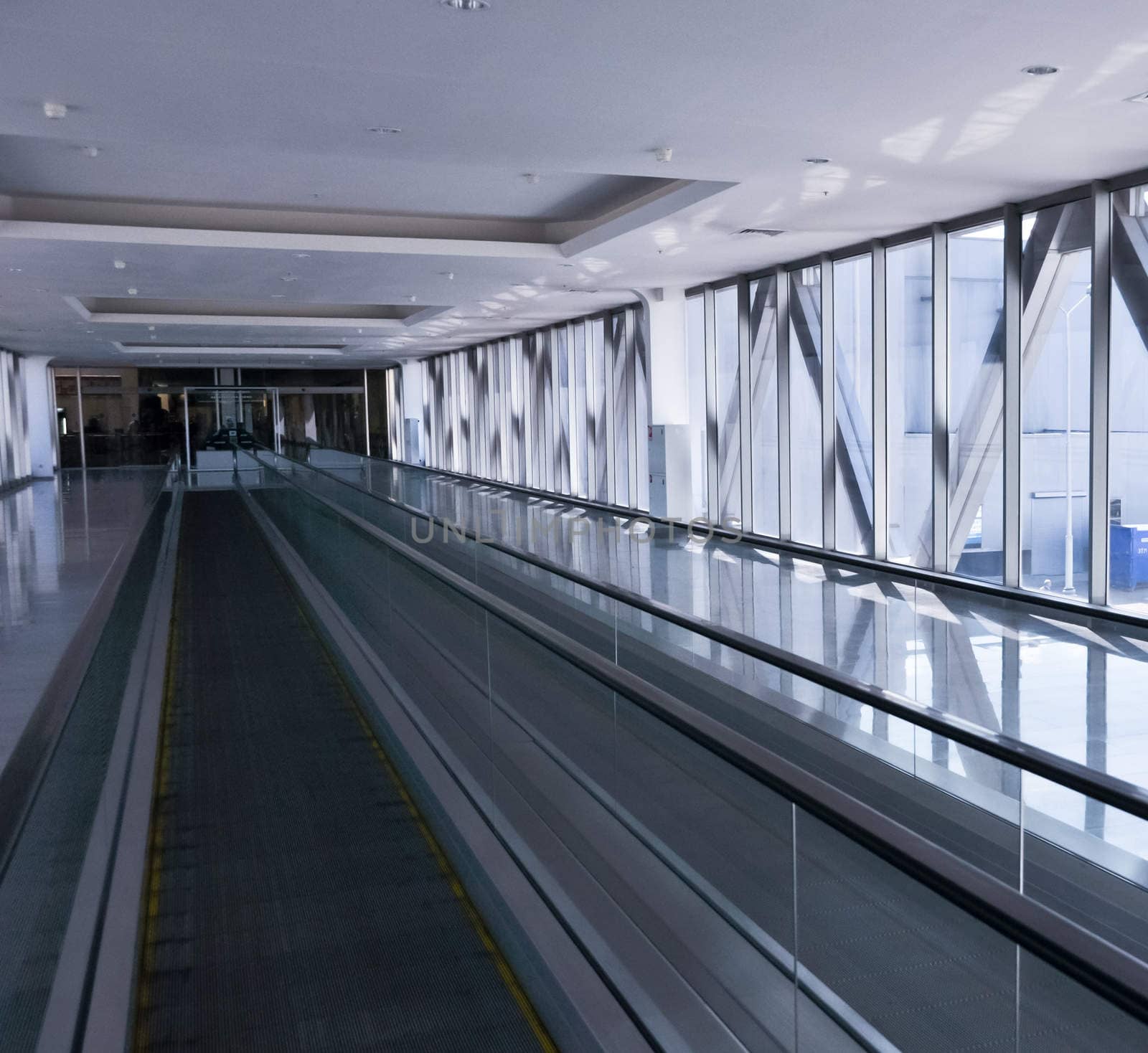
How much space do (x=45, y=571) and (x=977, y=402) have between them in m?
9.75

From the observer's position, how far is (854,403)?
13617 millimetres

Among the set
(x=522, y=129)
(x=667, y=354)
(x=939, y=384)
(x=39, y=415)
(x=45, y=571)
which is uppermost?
(x=522, y=129)

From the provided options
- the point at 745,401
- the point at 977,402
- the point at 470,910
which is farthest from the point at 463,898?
the point at 745,401

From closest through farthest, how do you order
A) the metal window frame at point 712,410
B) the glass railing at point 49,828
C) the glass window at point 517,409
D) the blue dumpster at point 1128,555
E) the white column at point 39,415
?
the glass railing at point 49,828
the blue dumpster at point 1128,555
the metal window frame at point 712,410
the glass window at point 517,409
the white column at point 39,415

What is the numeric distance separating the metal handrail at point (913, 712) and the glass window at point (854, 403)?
7.69 m

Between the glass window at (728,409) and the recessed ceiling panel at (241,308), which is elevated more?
the recessed ceiling panel at (241,308)

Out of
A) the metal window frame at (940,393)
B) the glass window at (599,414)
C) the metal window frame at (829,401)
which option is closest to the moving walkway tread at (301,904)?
the metal window frame at (940,393)

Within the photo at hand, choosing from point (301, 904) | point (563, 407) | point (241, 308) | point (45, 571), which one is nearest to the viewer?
point (301, 904)

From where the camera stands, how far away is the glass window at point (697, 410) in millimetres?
17547

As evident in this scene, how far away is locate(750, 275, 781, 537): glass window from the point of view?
1515 cm

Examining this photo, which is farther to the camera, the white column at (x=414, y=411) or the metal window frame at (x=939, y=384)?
the white column at (x=414, y=411)

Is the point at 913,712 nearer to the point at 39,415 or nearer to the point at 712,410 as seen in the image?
→ the point at 712,410

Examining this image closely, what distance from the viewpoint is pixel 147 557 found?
32.8ft

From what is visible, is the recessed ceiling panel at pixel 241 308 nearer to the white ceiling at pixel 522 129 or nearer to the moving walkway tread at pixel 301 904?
the white ceiling at pixel 522 129
